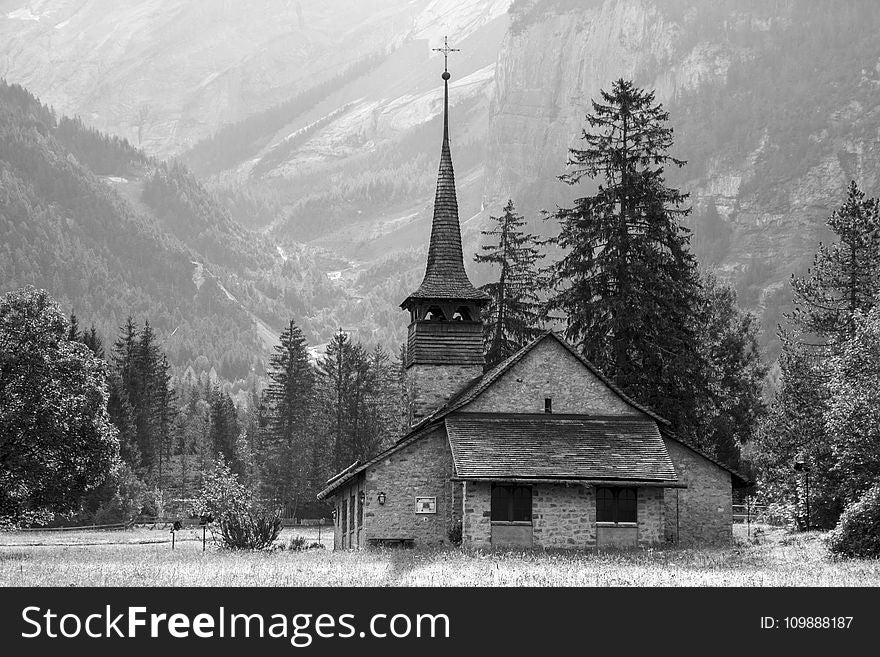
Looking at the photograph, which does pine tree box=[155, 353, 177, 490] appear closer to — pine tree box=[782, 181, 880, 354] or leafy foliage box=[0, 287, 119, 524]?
leafy foliage box=[0, 287, 119, 524]

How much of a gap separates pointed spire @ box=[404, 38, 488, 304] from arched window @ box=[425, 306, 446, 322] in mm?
700

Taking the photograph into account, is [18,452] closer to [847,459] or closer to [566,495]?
[566,495]

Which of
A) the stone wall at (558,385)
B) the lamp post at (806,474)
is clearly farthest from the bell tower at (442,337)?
the lamp post at (806,474)

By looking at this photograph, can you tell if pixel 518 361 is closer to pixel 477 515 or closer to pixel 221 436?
pixel 477 515

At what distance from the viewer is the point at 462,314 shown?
161 ft

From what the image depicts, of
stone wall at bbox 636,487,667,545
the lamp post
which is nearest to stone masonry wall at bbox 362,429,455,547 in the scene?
stone wall at bbox 636,487,667,545

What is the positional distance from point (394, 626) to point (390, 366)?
93.1 m

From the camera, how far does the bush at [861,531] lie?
1278 inches

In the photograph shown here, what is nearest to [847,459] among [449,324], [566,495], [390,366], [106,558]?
[566,495]

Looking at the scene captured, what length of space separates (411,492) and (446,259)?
12.0 metres

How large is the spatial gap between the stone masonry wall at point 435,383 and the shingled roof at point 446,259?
2.80 metres

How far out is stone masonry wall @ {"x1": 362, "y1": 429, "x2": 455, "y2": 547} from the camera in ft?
136

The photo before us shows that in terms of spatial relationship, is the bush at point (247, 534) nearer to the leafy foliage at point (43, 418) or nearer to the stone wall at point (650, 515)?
the leafy foliage at point (43, 418)

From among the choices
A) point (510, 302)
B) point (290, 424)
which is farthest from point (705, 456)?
point (290, 424)
